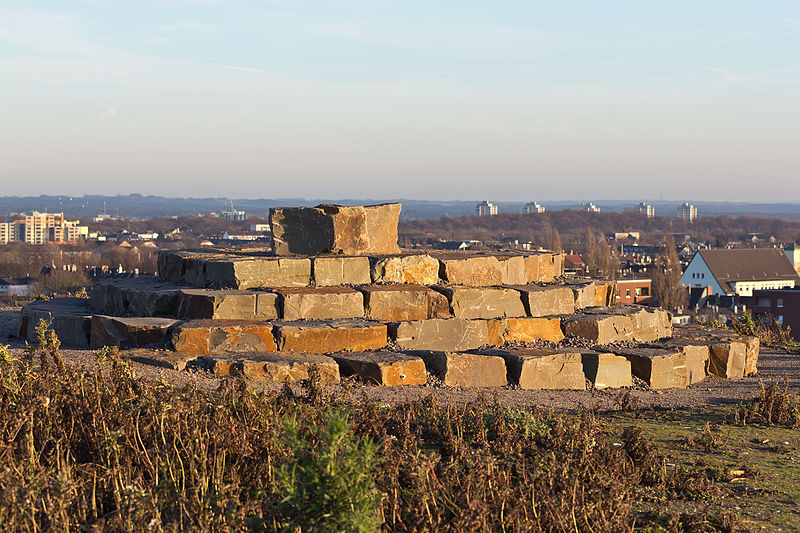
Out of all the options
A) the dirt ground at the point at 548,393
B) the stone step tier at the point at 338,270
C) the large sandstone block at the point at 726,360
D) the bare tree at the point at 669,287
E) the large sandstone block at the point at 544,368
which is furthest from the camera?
the bare tree at the point at 669,287

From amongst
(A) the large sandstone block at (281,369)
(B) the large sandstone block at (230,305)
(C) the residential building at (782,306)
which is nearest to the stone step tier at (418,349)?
(A) the large sandstone block at (281,369)

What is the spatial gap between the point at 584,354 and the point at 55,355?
5.92 metres

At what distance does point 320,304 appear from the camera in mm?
10523

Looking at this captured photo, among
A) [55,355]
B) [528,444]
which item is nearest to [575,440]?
[528,444]

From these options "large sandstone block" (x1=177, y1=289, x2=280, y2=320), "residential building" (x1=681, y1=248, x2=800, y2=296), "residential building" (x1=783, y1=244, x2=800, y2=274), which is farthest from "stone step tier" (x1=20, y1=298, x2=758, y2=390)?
"residential building" (x1=783, y1=244, x2=800, y2=274)

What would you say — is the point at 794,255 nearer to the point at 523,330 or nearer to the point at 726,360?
the point at 726,360

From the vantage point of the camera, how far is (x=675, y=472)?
5.72 meters

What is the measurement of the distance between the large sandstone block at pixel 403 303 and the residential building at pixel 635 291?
174 feet

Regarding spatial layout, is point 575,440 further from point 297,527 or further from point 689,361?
point 689,361

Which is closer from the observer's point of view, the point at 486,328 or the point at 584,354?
the point at 584,354

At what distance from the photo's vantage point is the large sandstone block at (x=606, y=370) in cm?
998

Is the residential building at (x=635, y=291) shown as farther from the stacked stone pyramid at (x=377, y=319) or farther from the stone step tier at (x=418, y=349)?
the stone step tier at (x=418, y=349)

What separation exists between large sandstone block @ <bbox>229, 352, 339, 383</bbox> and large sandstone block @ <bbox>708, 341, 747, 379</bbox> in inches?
218

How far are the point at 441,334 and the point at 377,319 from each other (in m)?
0.85
